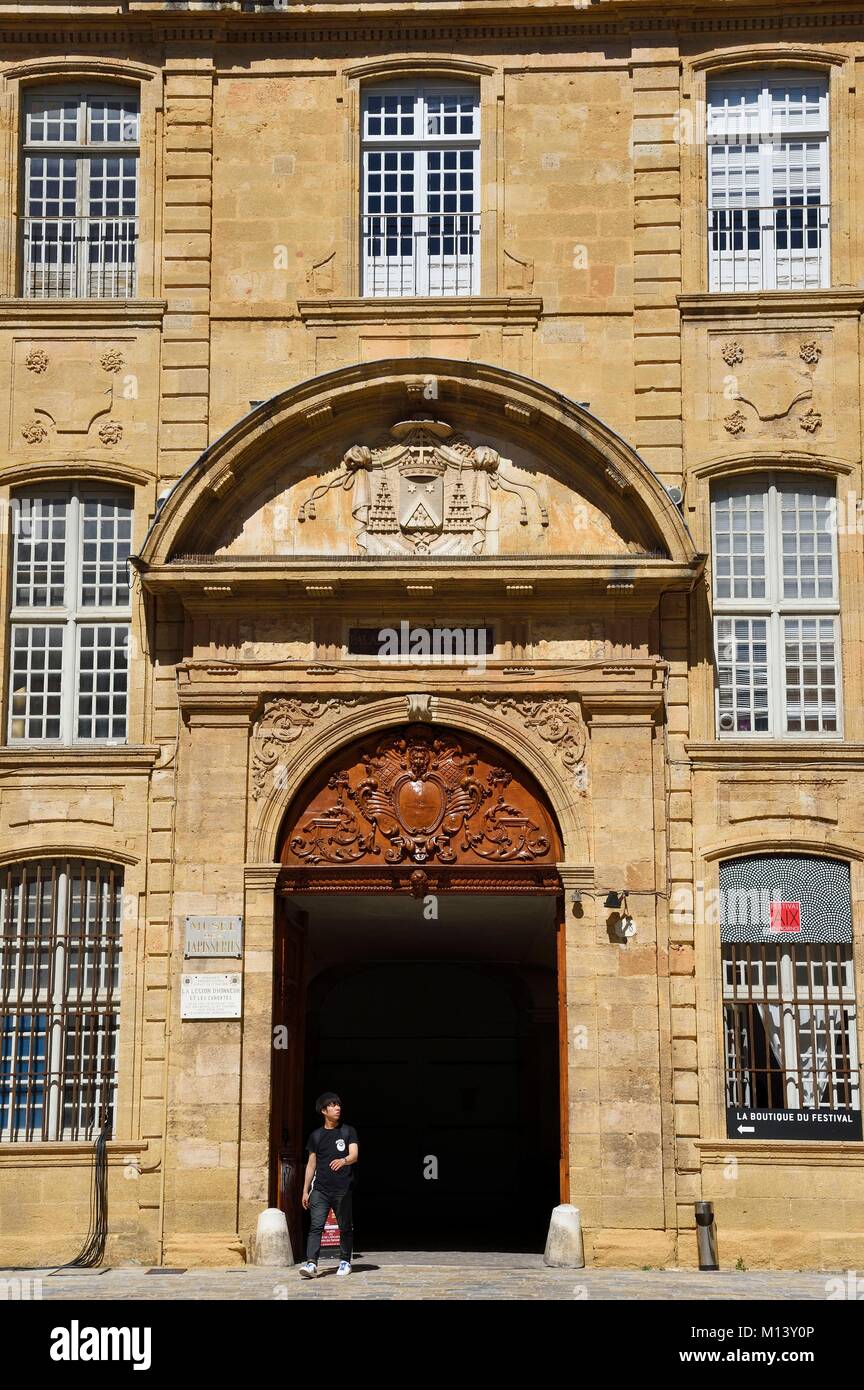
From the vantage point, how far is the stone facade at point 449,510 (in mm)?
19188

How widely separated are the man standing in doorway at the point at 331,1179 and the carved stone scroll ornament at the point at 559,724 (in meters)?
3.99

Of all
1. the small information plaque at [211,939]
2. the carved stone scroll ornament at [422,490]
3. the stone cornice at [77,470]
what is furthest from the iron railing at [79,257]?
the small information plaque at [211,939]

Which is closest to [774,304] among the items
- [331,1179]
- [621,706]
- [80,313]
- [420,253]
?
[420,253]

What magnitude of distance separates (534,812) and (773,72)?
808cm

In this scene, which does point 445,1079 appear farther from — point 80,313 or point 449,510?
point 80,313

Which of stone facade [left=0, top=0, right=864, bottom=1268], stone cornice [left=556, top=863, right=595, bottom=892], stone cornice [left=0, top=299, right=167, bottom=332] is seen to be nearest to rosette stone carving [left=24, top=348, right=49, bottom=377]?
stone facade [left=0, top=0, right=864, bottom=1268]

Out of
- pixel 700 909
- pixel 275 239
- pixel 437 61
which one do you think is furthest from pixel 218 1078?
pixel 437 61

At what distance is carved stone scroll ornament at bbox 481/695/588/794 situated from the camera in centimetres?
1981

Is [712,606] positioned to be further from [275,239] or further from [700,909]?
[275,239]

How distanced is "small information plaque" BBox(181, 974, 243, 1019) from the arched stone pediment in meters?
4.03

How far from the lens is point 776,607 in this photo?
66.6ft

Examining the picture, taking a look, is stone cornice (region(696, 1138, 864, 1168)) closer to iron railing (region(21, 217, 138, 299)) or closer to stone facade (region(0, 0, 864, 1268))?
stone facade (region(0, 0, 864, 1268))

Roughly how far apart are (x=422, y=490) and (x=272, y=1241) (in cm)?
734

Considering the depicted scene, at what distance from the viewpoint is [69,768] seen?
20.1 meters
